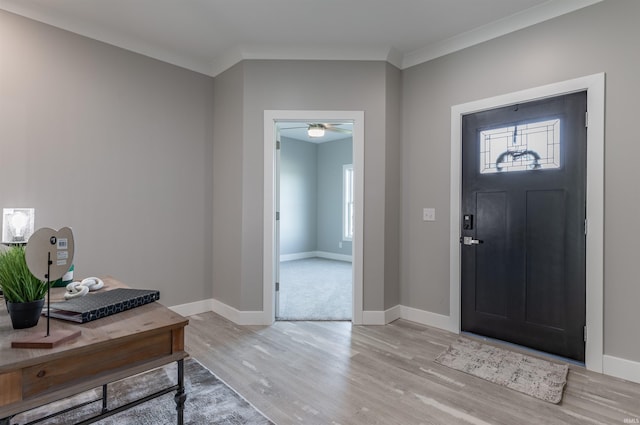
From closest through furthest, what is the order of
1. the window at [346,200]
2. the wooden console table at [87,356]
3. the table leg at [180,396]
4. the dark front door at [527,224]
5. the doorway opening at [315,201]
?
the wooden console table at [87,356] < the table leg at [180,396] < the dark front door at [527,224] < the doorway opening at [315,201] < the window at [346,200]

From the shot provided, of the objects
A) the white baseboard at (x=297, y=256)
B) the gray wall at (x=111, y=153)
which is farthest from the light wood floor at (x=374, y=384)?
the white baseboard at (x=297, y=256)

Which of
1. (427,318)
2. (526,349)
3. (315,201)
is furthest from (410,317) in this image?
(315,201)

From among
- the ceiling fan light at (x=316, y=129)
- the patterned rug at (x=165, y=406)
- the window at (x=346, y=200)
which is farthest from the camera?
the window at (x=346, y=200)

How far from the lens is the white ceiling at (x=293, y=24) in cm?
268

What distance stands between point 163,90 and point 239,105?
791 mm

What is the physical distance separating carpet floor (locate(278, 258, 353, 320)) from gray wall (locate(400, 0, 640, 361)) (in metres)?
0.87

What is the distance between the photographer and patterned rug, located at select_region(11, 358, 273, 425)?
74.0 inches

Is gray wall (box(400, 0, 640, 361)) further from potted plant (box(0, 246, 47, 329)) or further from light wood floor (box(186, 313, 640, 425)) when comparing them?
potted plant (box(0, 246, 47, 329))

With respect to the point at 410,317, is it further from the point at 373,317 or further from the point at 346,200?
the point at 346,200

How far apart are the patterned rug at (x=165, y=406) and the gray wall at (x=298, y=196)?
17.5 ft

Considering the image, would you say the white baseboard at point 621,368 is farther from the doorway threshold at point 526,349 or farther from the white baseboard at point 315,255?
the white baseboard at point 315,255

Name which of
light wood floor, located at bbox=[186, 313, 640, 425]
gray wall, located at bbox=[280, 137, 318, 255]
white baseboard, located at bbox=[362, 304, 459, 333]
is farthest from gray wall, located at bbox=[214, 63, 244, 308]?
gray wall, located at bbox=[280, 137, 318, 255]

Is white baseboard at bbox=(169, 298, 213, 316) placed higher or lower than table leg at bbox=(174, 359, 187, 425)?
lower

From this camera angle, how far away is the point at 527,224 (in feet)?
9.22
